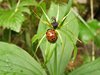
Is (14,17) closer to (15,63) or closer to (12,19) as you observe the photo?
(12,19)

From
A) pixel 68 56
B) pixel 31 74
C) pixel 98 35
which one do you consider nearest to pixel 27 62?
pixel 31 74

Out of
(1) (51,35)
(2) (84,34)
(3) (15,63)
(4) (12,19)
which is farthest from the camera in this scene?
(2) (84,34)

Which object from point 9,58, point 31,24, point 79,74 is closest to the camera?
point 9,58

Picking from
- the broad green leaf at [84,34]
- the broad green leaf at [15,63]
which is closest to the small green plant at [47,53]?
the broad green leaf at [15,63]

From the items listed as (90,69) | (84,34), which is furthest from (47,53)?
(84,34)

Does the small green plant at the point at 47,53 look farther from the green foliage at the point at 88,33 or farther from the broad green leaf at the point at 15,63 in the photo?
the green foliage at the point at 88,33

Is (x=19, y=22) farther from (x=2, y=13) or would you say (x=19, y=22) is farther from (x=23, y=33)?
(x=23, y=33)
